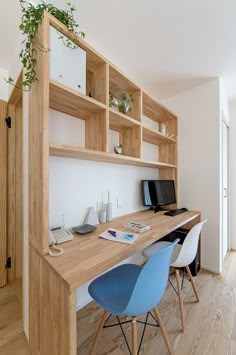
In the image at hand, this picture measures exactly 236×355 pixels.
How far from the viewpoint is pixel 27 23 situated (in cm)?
109

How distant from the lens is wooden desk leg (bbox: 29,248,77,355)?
0.76 m

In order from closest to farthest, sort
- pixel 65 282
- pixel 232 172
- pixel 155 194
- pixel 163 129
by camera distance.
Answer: pixel 65 282, pixel 155 194, pixel 163 129, pixel 232 172

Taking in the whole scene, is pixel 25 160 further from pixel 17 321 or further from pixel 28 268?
pixel 17 321

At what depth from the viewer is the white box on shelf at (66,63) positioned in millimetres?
1089

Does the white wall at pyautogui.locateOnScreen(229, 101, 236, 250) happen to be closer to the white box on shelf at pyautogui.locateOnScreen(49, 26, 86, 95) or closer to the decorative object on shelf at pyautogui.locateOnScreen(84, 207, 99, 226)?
the decorative object on shelf at pyautogui.locateOnScreen(84, 207, 99, 226)

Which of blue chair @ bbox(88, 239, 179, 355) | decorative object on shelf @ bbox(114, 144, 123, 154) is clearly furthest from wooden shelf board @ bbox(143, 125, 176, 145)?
blue chair @ bbox(88, 239, 179, 355)

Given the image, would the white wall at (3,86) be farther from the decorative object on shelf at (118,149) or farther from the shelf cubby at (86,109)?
the decorative object on shelf at (118,149)

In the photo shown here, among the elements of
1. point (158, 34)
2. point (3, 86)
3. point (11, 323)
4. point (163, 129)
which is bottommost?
point (11, 323)

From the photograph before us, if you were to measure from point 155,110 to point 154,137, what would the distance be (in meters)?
0.36

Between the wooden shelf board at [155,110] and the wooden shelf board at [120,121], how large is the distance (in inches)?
15.5

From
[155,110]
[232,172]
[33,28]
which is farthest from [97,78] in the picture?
[232,172]

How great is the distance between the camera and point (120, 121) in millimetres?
1726

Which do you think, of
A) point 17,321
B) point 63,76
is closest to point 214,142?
point 63,76

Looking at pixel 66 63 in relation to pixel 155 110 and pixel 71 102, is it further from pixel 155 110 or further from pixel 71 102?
pixel 155 110
